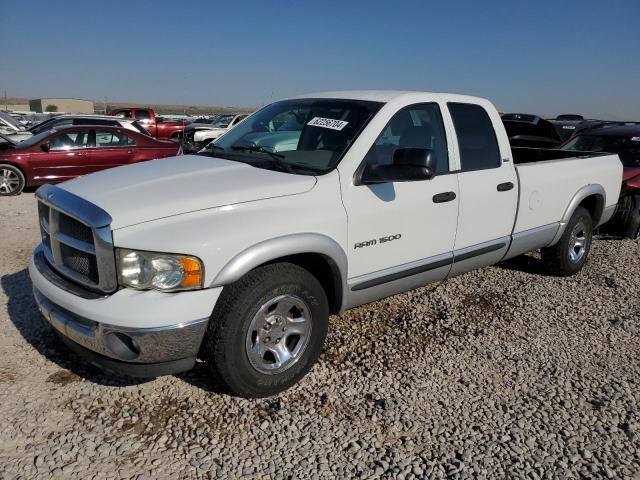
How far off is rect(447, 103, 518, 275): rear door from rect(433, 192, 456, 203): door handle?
0.39 feet

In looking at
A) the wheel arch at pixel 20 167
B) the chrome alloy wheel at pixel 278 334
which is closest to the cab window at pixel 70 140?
the wheel arch at pixel 20 167

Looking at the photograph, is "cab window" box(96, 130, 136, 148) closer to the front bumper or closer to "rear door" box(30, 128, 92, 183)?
"rear door" box(30, 128, 92, 183)

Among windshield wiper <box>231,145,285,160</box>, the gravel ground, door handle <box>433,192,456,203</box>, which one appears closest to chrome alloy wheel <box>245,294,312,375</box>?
the gravel ground

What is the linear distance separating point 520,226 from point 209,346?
3.07 metres

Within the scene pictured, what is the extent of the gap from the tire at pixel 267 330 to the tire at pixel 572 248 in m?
3.18

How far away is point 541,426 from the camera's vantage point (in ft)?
9.45

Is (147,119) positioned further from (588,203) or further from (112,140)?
(588,203)

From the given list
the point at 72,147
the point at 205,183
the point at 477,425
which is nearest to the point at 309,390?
the point at 477,425

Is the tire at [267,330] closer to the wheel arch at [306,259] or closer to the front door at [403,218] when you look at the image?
the wheel arch at [306,259]

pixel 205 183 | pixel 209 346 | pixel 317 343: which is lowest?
pixel 317 343

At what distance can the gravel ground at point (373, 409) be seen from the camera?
2.53 meters

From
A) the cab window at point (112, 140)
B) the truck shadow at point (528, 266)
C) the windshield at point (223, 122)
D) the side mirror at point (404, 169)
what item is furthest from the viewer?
the windshield at point (223, 122)

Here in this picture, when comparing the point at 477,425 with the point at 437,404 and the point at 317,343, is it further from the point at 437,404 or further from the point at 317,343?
the point at 317,343

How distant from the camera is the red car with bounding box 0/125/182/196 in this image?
9.80m
